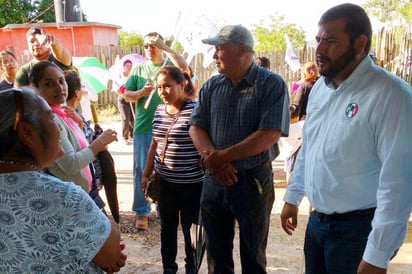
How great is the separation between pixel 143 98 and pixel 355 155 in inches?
108

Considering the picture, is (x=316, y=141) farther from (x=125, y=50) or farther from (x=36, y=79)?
(x=125, y=50)

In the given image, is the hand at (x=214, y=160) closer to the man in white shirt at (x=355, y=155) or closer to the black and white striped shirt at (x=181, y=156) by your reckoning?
the black and white striped shirt at (x=181, y=156)

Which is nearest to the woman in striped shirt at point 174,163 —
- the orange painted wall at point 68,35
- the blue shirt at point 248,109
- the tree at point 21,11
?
the blue shirt at point 248,109

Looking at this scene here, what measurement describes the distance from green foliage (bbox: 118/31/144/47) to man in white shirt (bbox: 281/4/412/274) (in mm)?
23639

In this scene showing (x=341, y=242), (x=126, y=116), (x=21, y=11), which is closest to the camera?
(x=341, y=242)

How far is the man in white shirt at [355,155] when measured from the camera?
1.54 metres

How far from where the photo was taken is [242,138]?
249 cm

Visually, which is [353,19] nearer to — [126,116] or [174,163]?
[174,163]

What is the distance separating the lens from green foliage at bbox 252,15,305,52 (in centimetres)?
1977

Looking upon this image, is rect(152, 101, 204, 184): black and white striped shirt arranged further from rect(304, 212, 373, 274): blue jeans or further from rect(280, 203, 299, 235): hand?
rect(304, 212, 373, 274): blue jeans

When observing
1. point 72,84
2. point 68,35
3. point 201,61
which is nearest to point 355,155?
point 72,84

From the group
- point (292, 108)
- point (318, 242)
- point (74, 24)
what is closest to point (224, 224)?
point (318, 242)

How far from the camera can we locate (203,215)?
107 inches

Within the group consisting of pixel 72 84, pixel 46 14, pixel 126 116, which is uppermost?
pixel 46 14
